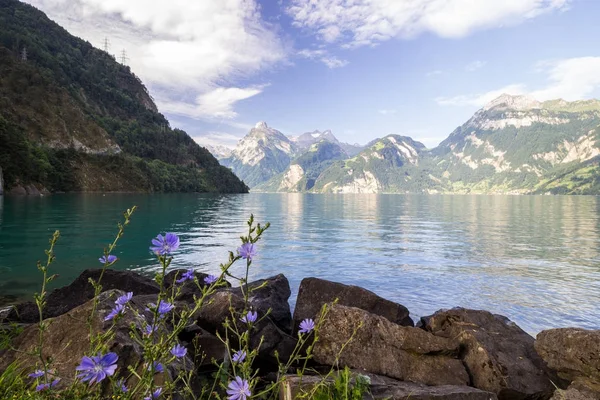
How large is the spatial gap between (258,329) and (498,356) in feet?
18.4

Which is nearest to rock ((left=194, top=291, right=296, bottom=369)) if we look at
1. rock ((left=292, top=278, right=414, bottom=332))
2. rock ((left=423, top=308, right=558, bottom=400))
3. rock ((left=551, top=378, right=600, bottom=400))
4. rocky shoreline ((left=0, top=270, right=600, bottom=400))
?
rocky shoreline ((left=0, top=270, right=600, bottom=400))

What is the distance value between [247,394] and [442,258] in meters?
26.9

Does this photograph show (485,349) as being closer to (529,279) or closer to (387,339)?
(387,339)

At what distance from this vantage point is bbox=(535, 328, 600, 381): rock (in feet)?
23.9

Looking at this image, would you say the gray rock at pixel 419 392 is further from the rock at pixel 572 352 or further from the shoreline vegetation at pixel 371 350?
the rock at pixel 572 352

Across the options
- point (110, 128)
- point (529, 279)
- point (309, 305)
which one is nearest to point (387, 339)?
point (309, 305)

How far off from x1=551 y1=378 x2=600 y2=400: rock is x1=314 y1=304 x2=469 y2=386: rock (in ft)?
6.23

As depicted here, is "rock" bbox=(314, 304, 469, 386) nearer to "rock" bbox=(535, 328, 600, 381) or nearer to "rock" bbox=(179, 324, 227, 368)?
"rock" bbox=(535, 328, 600, 381)

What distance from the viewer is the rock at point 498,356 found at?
25.4ft

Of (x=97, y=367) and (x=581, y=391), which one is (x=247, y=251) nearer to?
(x=97, y=367)

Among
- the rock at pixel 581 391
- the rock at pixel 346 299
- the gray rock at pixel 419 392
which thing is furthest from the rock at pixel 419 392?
the rock at pixel 346 299

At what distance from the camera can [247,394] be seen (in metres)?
2.32

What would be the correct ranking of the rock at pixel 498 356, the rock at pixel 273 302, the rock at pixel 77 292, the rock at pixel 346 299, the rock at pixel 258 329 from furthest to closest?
the rock at pixel 346 299 → the rock at pixel 273 302 → the rock at pixel 77 292 → the rock at pixel 258 329 → the rock at pixel 498 356

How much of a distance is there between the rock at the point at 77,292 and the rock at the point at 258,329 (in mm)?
5048
